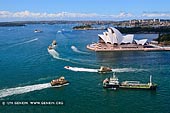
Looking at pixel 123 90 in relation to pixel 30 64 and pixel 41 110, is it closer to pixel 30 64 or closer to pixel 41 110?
pixel 41 110

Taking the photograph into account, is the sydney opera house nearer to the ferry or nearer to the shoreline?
the shoreline

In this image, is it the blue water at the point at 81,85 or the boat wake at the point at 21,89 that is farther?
the boat wake at the point at 21,89

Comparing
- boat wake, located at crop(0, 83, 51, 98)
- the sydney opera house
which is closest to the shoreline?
the sydney opera house

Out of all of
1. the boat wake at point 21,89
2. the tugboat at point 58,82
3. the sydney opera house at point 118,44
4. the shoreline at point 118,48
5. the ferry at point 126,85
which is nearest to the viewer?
the boat wake at point 21,89

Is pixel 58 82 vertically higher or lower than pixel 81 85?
higher

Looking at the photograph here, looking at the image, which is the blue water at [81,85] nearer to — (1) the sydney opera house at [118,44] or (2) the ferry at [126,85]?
→ (2) the ferry at [126,85]

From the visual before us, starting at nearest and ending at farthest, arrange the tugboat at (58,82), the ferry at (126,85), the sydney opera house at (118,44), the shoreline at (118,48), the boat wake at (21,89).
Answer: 1. the boat wake at (21,89)
2. the ferry at (126,85)
3. the tugboat at (58,82)
4. the shoreline at (118,48)
5. the sydney opera house at (118,44)

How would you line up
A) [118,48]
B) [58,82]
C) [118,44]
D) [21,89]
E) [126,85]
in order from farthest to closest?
[118,44]
[118,48]
[58,82]
[126,85]
[21,89]

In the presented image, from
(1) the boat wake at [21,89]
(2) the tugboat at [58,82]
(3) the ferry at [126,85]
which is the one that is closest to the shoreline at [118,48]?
(2) the tugboat at [58,82]

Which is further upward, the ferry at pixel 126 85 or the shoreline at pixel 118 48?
the ferry at pixel 126 85

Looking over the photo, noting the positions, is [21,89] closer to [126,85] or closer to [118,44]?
[126,85]

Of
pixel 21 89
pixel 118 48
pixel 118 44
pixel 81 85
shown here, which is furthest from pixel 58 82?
pixel 118 44
